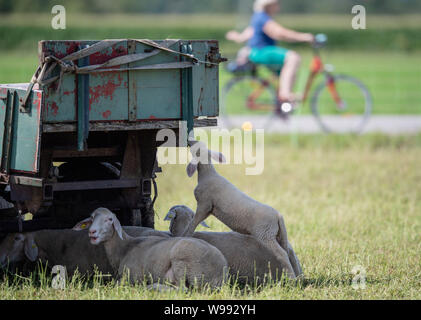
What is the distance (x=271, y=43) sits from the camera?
15.0m

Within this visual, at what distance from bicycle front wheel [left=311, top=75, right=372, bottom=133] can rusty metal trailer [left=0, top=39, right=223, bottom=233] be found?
9.61 m

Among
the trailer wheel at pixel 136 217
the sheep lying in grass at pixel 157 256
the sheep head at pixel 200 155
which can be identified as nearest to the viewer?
the sheep lying in grass at pixel 157 256

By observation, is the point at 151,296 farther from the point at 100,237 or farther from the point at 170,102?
the point at 170,102

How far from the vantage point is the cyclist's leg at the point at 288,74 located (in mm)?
14430

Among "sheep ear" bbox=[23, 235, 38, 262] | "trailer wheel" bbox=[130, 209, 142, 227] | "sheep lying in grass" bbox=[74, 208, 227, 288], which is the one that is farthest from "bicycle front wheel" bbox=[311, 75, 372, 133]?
"sheep ear" bbox=[23, 235, 38, 262]

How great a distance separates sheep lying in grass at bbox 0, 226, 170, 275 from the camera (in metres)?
6.33

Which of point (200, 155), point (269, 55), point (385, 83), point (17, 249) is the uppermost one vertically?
point (385, 83)

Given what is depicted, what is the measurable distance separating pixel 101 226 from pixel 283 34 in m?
8.87

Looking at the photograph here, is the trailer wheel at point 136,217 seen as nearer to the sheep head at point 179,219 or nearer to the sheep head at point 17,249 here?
the sheep head at point 179,219

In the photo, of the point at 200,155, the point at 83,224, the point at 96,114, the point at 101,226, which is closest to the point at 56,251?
the point at 83,224

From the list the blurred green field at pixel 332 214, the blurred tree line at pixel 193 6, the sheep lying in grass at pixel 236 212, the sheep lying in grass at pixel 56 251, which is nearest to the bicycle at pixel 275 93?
the blurred green field at pixel 332 214

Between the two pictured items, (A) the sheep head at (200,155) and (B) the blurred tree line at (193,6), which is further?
(B) the blurred tree line at (193,6)

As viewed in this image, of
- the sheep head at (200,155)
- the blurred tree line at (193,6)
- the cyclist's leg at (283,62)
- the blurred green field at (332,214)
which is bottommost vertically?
the blurred green field at (332,214)

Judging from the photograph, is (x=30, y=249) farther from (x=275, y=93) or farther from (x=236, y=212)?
(x=275, y=93)
